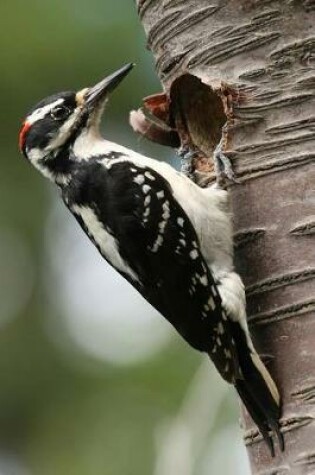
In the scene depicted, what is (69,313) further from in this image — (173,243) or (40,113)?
(173,243)

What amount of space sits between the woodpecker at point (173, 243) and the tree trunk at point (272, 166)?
0.10 metres

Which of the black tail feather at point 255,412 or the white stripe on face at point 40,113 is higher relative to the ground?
the white stripe on face at point 40,113

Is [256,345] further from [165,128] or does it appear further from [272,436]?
[165,128]

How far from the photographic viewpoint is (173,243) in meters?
5.01

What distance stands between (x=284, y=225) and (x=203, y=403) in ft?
2.21

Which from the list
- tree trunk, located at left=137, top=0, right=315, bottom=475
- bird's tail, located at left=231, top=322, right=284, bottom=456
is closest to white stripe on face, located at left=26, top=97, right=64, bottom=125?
tree trunk, located at left=137, top=0, right=315, bottom=475

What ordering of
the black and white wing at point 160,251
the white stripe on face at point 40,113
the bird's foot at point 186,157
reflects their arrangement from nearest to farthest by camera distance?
the black and white wing at point 160,251 < the bird's foot at point 186,157 < the white stripe on face at point 40,113

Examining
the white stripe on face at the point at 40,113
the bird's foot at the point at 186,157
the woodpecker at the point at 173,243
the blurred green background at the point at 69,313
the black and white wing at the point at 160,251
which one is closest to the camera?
the woodpecker at the point at 173,243

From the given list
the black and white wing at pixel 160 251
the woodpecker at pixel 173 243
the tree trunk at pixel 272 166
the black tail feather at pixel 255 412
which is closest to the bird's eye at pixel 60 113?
the woodpecker at pixel 173 243

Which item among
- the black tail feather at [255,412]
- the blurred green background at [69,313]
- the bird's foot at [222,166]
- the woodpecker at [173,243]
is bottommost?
the blurred green background at [69,313]

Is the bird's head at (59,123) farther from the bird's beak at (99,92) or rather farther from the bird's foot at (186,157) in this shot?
the bird's foot at (186,157)

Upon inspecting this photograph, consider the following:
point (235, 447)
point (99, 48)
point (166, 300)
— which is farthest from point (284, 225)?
point (99, 48)

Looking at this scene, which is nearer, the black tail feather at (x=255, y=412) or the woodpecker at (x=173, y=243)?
the black tail feather at (x=255, y=412)

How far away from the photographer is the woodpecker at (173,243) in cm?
480
